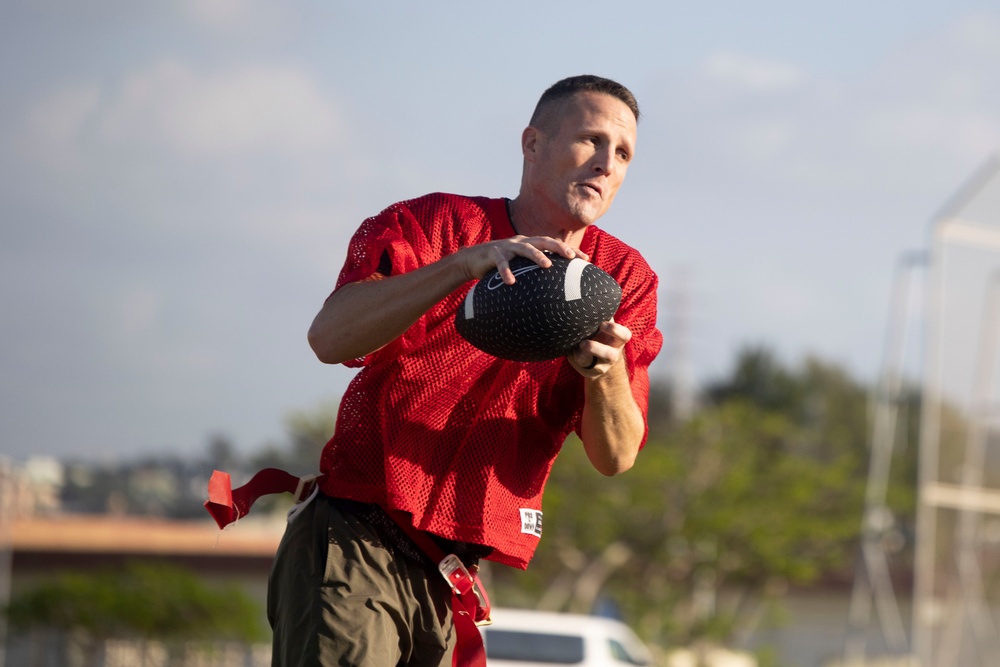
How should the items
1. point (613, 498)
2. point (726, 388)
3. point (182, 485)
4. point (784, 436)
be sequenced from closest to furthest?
1. point (613, 498)
2. point (784, 436)
3. point (182, 485)
4. point (726, 388)

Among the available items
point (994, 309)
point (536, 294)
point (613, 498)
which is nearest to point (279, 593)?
point (536, 294)

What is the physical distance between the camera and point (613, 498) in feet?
92.4

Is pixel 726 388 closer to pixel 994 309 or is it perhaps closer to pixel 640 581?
pixel 640 581

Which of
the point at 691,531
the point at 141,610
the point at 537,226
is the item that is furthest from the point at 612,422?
the point at 691,531

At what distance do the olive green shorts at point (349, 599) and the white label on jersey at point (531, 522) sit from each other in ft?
0.92

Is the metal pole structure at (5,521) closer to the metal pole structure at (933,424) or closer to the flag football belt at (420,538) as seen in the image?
the metal pole structure at (933,424)

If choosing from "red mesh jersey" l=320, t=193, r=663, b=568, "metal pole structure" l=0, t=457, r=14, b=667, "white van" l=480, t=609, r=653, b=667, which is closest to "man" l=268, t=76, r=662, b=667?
"red mesh jersey" l=320, t=193, r=663, b=568

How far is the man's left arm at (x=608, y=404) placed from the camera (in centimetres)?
316

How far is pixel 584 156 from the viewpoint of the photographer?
3.54 meters

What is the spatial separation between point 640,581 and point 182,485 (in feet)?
86.5

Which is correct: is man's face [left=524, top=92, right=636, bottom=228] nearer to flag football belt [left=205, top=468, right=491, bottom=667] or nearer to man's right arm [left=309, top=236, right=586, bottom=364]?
man's right arm [left=309, top=236, right=586, bottom=364]

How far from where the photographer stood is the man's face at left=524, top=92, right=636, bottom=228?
3.54 metres

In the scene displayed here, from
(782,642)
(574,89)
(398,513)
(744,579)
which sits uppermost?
(574,89)

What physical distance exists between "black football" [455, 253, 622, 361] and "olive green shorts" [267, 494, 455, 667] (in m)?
0.74
